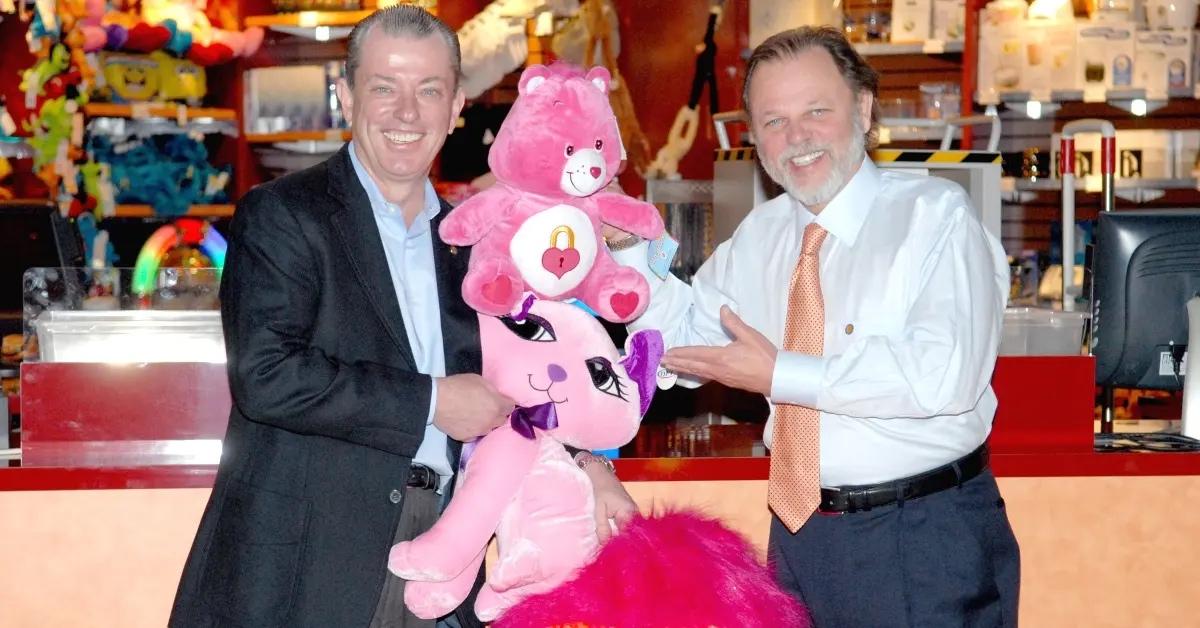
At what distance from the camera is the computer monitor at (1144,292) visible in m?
3.01

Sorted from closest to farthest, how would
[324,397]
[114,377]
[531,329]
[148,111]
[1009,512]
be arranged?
[324,397] < [531,329] < [114,377] < [1009,512] < [148,111]

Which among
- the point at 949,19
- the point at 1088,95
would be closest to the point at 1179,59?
the point at 1088,95

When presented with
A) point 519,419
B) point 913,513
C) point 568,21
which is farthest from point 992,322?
point 568,21

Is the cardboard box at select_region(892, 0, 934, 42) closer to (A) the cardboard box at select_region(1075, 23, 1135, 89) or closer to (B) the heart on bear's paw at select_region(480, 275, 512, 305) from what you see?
(A) the cardboard box at select_region(1075, 23, 1135, 89)

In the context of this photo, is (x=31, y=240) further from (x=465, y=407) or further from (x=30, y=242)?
(x=465, y=407)

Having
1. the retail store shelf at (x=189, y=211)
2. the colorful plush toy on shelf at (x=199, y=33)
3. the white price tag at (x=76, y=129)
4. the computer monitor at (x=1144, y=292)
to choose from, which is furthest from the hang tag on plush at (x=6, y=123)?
the computer monitor at (x=1144, y=292)

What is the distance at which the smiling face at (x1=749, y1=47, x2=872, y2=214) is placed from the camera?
2.02m

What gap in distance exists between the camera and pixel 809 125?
2.02 meters

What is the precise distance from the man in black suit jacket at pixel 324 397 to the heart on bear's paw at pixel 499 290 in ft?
0.42

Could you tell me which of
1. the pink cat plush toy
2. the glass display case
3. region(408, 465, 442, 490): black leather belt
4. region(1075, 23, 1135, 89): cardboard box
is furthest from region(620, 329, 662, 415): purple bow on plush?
region(1075, 23, 1135, 89): cardboard box

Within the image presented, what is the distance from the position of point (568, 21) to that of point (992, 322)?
4165 millimetres

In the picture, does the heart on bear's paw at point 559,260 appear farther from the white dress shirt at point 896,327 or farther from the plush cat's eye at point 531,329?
the white dress shirt at point 896,327

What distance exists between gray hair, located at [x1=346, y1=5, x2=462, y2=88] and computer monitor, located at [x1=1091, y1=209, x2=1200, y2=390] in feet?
5.99

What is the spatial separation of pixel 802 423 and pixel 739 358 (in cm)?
17
